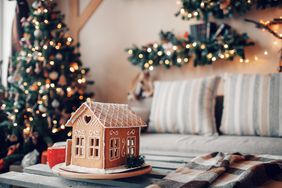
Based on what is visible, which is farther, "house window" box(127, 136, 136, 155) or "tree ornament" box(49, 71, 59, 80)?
"tree ornament" box(49, 71, 59, 80)

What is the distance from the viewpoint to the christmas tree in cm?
320

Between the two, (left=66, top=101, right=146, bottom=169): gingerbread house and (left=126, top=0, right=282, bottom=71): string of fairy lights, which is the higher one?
(left=126, top=0, right=282, bottom=71): string of fairy lights

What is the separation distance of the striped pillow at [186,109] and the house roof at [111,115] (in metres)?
1.30

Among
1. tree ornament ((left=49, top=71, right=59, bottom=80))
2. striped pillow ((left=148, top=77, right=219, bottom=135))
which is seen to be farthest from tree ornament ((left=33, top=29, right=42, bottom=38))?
striped pillow ((left=148, top=77, right=219, bottom=135))

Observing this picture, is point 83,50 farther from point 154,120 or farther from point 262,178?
point 262,178

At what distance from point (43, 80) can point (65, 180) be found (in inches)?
77.2

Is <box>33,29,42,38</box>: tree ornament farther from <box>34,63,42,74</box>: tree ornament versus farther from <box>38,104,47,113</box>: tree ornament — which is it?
<box>38,104,47,113</box>: tree ornament

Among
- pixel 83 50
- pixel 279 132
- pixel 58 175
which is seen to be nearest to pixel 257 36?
pixel 279 132

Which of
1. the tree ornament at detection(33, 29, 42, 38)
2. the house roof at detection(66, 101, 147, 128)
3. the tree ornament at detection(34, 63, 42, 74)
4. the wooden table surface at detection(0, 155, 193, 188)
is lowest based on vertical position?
the wooden table surface at detection(0, 155, 193, 188)

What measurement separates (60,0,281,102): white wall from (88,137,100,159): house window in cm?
211

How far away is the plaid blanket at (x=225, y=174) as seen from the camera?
1.25 m

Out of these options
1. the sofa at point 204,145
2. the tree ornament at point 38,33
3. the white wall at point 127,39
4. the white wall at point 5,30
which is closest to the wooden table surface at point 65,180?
the sofa at point 204,145

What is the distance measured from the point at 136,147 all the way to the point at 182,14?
2.11 metres

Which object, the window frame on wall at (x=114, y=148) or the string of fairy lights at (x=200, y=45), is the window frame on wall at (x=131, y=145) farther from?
the string of fairy lights at (x=200, y=45)
